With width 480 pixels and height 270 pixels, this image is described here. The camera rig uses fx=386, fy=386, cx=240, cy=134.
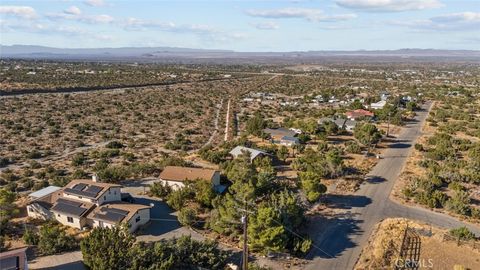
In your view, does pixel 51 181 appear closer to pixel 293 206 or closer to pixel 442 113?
pixel 293 206

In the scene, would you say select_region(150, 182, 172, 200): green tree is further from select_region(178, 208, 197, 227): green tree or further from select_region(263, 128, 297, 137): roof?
select_region(263, 128, 297, 137): roof

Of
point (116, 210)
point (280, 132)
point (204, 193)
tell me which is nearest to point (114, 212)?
point (116, 210)

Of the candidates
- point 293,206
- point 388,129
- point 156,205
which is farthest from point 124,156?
point 388,129

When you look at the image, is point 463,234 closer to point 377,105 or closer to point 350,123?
point 350,123

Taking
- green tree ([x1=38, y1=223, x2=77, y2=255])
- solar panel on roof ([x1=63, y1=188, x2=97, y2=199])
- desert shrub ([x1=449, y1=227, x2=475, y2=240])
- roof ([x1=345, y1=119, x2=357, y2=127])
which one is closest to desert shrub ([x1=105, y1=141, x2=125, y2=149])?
solar panel on roof ([x1=63, y1=188, x2=97, y2=199])

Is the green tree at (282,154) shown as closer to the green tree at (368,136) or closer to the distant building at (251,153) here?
the distant building at (251,153)

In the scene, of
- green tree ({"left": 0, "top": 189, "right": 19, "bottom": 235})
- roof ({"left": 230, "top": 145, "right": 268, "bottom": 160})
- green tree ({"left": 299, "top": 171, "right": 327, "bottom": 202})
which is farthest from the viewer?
roof ({"left": 230, "top": 145, "right": 268, "bottom": 160})
